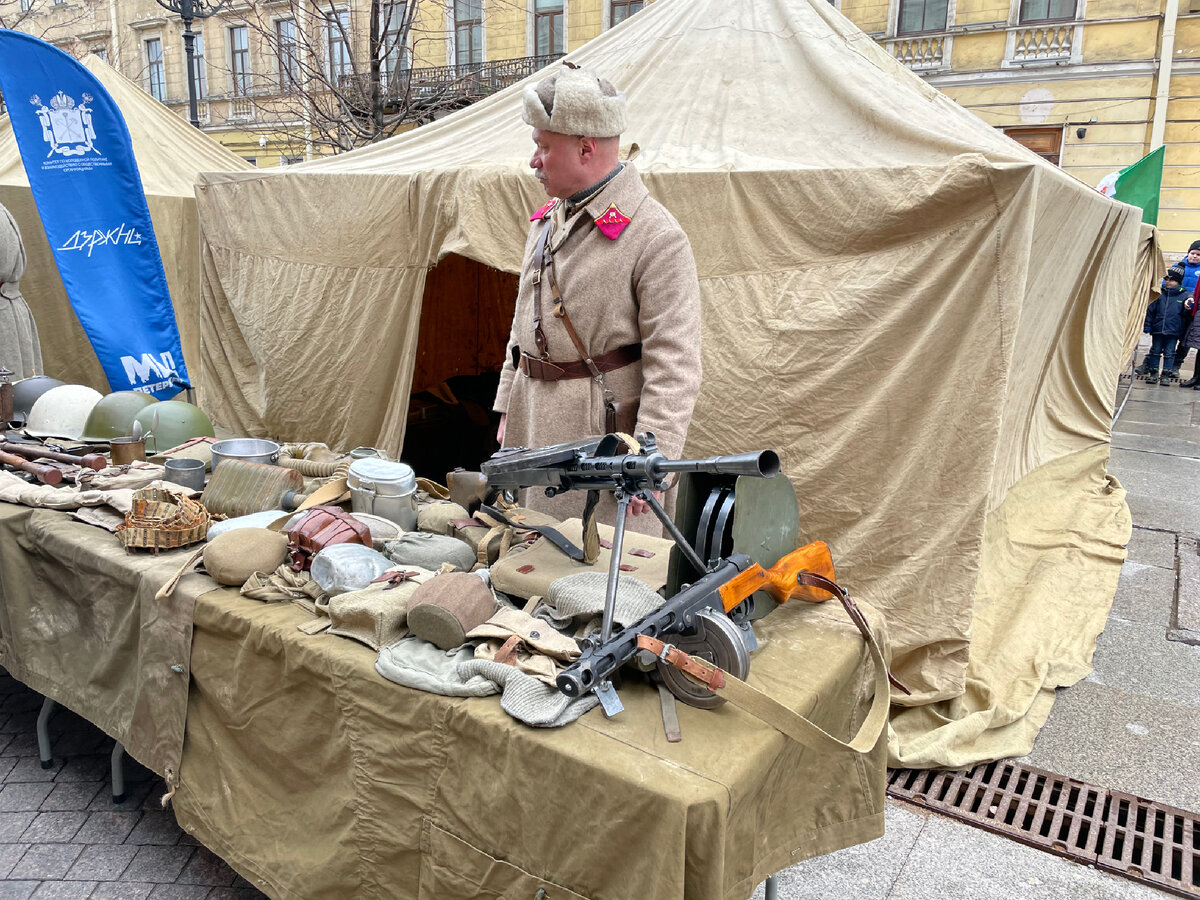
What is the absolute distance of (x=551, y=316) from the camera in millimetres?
2424

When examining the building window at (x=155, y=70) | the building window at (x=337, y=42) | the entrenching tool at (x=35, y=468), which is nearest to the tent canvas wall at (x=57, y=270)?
the building window at (x=337, y=42)

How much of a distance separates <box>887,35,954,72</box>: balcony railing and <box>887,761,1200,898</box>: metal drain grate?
15415mm

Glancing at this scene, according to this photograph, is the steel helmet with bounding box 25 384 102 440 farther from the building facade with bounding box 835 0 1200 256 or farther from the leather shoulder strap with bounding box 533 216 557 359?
the building facade with bounding box 835 0 1200 256

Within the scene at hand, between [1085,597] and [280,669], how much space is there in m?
4.00

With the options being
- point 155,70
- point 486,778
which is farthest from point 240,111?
point 486,778

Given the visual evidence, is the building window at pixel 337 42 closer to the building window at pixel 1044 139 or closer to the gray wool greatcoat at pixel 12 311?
the gray wool greatcoat at pixel 12 311

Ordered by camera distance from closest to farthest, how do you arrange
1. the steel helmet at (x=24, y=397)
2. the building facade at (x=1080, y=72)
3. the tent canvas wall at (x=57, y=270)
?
the steel helmet at (x=24, y=397), the tent canvas wall at (x=57, y=270), the building facade at (x=1080, y=72)

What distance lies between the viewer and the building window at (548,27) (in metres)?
18.5

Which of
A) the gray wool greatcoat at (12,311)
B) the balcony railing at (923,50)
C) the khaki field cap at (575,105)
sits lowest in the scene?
the gray wool greatcoat at (12,311)

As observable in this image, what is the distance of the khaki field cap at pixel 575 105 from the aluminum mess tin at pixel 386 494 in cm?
101

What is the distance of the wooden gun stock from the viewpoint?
1.57 metres

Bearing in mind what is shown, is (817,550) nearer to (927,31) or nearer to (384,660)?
(384,660)

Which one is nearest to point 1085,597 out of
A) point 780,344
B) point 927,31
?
point 780,344

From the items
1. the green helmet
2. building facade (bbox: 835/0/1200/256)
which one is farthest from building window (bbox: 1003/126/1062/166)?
the green helmet
